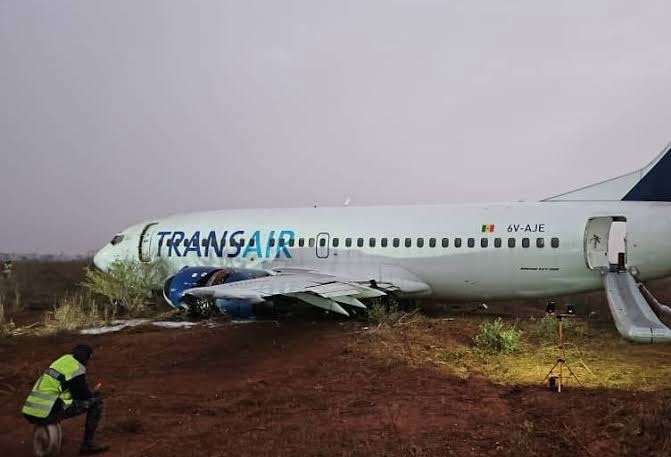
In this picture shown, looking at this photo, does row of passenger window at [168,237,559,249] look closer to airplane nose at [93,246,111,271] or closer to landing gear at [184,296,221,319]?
landing gear at [184,296,221,319]

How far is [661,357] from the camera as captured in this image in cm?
934

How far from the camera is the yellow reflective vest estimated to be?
17.4ft

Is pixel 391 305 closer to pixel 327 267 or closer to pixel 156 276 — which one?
pixel 327 267

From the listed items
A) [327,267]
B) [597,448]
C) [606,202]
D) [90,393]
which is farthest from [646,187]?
[90,393]

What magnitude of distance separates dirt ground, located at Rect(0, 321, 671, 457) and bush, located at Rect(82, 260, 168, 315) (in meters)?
5.77

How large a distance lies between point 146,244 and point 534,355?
1389cm

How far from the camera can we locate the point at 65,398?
5.51 m

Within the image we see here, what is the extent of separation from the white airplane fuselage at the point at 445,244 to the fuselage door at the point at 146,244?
56mm

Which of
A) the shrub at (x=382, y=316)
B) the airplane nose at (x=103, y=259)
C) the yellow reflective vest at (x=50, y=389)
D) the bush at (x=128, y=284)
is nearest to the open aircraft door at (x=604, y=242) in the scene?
the shrub at (x=382, y=316)

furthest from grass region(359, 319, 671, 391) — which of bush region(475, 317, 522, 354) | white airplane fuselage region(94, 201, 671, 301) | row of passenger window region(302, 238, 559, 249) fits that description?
row of passenger window region(302, 238, 559, 249)

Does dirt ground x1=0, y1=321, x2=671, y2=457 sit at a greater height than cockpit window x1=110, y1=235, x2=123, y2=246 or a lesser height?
lesser

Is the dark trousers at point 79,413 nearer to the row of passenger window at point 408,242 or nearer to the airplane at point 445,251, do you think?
the airplane at point 445,251

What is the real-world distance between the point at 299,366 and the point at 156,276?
1060cm

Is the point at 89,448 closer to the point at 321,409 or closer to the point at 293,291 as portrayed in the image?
the point at 321,409
